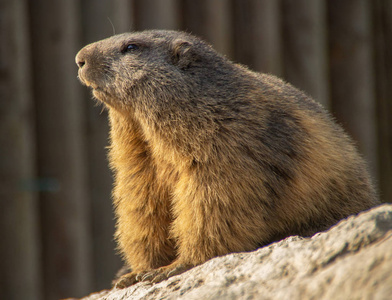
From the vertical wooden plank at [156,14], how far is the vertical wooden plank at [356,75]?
2179 mm

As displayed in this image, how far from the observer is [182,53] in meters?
3.17

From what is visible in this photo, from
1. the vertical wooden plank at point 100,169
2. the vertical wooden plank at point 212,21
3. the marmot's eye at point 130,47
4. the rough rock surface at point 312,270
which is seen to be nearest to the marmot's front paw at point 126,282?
the rough rock surface at point 312,270

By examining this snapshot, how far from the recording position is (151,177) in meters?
3.09

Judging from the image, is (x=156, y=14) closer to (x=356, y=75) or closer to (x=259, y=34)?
(x=259, y=34)

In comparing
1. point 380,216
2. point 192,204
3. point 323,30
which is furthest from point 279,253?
point 323,30

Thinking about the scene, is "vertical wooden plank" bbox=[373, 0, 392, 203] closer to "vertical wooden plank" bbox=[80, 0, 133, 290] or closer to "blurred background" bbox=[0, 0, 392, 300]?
"blurred background" bbox=[0, 0, 392, 300]

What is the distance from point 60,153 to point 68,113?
13.7 inches

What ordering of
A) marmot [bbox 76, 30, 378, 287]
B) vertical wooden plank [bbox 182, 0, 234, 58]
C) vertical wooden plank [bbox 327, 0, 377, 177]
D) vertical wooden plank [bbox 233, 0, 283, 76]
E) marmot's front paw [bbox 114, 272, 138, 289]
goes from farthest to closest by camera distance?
vertical wooden plank [bbox 327, 0, 377, 177], vertical wooden plank [bbox 233, 0, 283, 76], vertical wooden plank [bbox 182, 0, 234, 58], marmot's front paw [bbox 114, 272, 138, 289], marmot [bbox 76, 30, 378, 287]

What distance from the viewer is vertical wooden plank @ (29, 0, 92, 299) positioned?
4.68m

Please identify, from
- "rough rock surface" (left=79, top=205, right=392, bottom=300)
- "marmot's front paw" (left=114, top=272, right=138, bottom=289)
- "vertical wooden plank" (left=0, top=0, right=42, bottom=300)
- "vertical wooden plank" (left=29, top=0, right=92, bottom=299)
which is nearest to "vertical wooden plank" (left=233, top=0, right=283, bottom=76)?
"vertical wooden plank" (left=29, top=0, right=92, bottom=299)

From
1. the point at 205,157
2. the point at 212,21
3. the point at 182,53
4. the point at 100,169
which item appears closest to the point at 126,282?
the point at 205,157

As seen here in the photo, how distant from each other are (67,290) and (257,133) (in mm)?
2602

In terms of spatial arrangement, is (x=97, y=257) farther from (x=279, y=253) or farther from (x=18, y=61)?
(x=279, y=253)

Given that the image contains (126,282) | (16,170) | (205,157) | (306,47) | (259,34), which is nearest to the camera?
(205,157)
